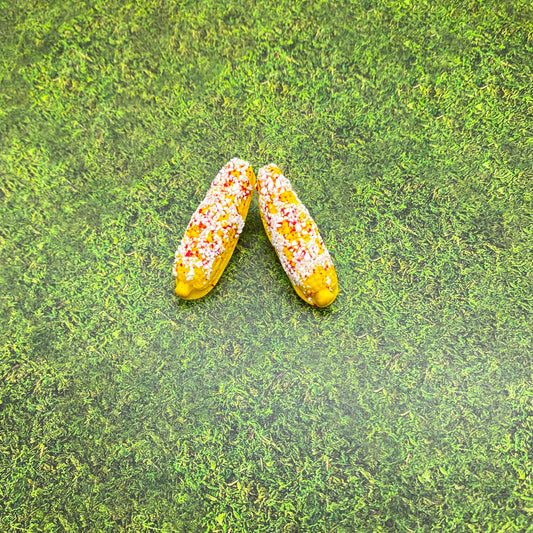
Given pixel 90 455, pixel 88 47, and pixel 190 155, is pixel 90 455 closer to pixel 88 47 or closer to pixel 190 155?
pixel 190 155

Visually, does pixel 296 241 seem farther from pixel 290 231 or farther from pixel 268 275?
pixel 268 275

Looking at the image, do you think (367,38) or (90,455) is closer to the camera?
Answer: (90,455)

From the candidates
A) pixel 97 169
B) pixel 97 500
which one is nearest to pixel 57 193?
pixel 97 169
